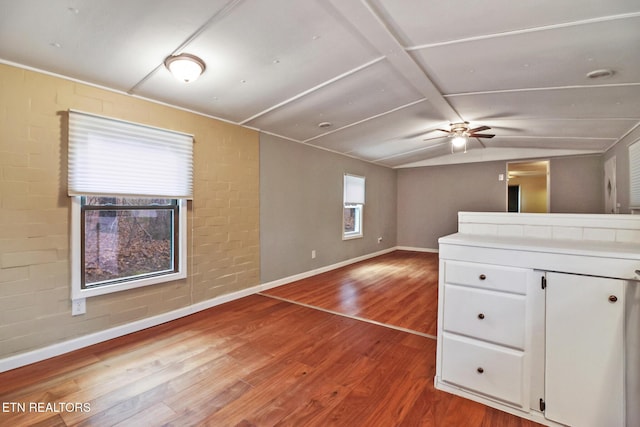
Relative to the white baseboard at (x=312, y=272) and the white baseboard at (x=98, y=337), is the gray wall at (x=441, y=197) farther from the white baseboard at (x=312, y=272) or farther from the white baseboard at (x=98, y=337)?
the white baseboard at (x=98, y=337)

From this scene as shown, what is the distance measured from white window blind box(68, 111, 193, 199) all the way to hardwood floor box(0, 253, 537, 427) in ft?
4.60

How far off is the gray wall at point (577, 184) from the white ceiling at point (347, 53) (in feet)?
8.10

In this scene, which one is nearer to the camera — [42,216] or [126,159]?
[42,216]

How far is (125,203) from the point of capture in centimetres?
278

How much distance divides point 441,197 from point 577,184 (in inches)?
107

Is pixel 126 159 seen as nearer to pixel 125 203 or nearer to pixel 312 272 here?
pixel 125 203

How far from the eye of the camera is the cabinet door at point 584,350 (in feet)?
4.72

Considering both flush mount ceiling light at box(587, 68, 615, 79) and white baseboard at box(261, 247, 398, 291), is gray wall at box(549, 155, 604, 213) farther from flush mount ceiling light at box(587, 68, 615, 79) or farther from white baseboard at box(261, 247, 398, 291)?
flush mount ceiling light at box(587, 68, 615, 79)

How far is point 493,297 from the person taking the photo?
1739 millimetres

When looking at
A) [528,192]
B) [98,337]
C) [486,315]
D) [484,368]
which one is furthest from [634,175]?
[528,192]

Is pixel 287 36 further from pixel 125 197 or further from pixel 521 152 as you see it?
pixel 521 152

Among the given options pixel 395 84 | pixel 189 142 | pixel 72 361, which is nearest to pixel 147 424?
pixel 72 361

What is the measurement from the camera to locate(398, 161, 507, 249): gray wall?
691cm

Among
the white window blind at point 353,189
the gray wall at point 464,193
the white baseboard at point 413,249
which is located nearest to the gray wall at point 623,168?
the gray wall at point 464,193
